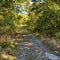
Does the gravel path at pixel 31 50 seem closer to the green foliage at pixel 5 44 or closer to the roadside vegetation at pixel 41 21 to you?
the roadside vegetation at pixel 41 21

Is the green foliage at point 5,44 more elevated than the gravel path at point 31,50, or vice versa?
the green foliage at point 5,44

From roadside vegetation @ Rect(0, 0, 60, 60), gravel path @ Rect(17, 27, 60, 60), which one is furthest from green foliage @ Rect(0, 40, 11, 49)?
gravel path @ Rect(17, 27, 60, 60)

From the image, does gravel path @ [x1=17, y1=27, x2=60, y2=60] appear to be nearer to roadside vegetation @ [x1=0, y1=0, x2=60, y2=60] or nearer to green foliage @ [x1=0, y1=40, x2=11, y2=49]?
roadside vegetation @ [x1=0, y1=0, x2=60, y2=60]

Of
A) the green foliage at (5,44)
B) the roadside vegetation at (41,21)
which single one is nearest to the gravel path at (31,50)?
the roadside vegetation at (41,21)

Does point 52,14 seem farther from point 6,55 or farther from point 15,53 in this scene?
point 6,55

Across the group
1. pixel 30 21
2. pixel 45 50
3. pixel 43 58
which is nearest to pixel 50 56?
pixel 43 58

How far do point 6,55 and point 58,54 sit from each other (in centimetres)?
267

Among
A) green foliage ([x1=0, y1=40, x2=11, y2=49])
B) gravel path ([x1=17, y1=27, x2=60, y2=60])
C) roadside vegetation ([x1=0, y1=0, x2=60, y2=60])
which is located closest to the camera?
gravel path ([x1=17, y1=27, x2=60, y2=60])

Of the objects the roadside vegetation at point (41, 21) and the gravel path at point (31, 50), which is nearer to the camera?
the gravel path at point (31, 50)

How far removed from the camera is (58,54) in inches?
426

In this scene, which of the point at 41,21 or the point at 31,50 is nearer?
the point at 31,50

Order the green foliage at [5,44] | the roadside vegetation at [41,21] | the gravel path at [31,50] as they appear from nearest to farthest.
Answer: the gravel path at [31,50]
the green foliage at [5,44]
the roadside vegetation at [41,21]

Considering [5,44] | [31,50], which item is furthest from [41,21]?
[5,44]

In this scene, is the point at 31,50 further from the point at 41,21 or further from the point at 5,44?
the point at 41,21
